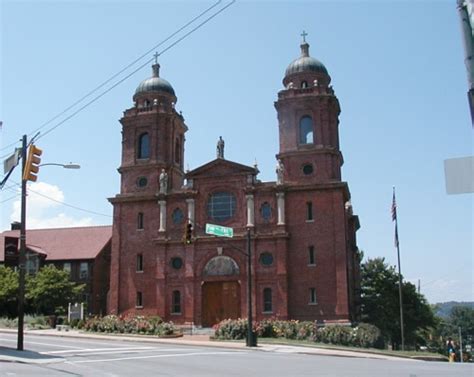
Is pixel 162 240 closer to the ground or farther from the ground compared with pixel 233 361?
farther from the ground

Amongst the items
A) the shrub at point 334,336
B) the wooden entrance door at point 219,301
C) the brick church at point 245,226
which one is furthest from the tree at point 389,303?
the shrub at point 334,336

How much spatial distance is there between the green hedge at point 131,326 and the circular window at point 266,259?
313 inches

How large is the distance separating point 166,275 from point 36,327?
1024cm

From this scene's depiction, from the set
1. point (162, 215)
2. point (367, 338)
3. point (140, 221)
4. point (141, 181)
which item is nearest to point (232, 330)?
point (367, 338)

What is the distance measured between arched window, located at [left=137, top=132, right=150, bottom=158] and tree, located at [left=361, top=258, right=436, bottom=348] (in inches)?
935

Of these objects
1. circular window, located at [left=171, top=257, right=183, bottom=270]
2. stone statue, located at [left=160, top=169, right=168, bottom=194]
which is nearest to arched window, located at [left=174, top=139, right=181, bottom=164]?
stone statue, located at [left=160, top=169, right=168, bottom=194]

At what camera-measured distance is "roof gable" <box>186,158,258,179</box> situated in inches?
1799

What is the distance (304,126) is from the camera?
151 feet

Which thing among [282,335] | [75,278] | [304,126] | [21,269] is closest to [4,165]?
[21,269]

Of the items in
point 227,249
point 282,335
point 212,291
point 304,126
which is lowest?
point 282,335

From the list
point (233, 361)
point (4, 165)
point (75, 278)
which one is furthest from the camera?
point (75, 278)

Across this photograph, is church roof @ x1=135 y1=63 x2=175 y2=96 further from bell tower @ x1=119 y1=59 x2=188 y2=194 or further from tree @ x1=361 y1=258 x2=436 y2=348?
tree @ x1=361 y1=258 x2=436 y2=348

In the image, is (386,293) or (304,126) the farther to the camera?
(386,293)

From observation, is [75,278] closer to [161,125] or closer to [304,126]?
[161,125]
